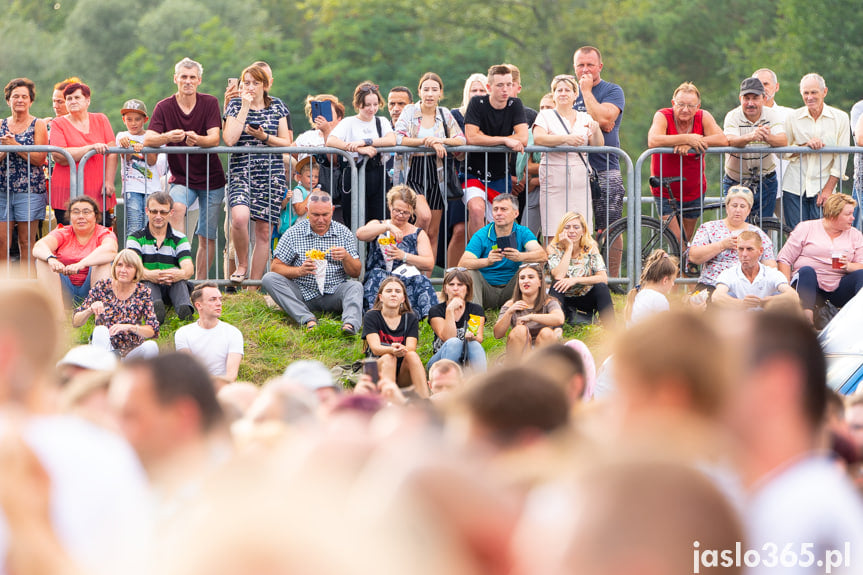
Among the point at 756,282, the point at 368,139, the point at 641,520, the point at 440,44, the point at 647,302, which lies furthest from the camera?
the point at 440,44

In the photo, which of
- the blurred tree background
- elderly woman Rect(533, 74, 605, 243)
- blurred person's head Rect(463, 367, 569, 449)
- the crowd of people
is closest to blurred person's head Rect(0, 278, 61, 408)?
the crowd of people

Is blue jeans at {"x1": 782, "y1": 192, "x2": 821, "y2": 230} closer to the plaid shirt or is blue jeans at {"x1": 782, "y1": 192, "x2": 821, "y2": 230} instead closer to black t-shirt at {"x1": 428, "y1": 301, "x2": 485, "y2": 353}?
black t-shirt at {"x1": 428, "y1": 301, "x2": 485, "y2": 353}

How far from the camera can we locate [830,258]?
995 centimetres

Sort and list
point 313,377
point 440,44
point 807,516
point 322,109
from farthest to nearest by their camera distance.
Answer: point 440,44 < point 322,109 < point 313,377 < point 807,516

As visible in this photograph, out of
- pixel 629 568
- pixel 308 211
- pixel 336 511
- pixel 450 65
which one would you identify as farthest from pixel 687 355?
pixel 450 65

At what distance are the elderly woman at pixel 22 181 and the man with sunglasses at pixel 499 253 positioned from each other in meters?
3.71

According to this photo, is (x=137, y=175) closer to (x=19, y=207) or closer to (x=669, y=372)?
(x=19, y=207)

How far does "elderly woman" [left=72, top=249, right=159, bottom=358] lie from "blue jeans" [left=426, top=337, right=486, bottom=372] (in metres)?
2.21

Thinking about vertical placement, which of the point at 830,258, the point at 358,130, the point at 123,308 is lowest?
the point at 123,308

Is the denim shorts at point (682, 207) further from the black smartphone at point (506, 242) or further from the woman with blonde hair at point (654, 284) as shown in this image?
the woman with blonde hair at point (654, 284)

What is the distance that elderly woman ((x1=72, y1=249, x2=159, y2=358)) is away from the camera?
363 inches

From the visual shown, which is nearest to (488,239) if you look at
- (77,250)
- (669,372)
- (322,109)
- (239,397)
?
(322,109)

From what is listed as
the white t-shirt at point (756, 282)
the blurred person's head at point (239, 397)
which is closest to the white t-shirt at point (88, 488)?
the blurred person's head at point (239, 397)

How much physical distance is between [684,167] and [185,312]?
4.63 m
